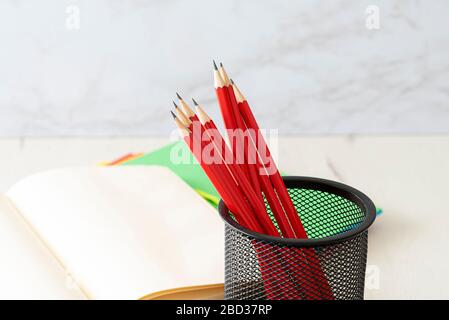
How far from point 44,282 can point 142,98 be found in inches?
20.8

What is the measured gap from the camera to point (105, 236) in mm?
618

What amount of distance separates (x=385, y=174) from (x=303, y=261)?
390mm

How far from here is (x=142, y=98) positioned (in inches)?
42.0

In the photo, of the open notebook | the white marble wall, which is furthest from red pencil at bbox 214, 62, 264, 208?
the white marble wall

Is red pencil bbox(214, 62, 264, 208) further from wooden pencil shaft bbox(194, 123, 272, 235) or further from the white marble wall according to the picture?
the white marble wall

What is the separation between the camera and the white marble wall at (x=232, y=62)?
1.00 metres

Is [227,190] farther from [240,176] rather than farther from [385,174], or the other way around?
[385,174]

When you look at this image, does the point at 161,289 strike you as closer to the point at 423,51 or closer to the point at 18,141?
the point at 18,141

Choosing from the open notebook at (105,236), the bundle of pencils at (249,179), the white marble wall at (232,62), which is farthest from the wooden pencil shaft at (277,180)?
the white marble wall at (232,62)

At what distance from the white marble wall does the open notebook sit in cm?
33

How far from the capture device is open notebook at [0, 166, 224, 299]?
0.56m

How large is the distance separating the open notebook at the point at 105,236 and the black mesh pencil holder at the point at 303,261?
2.7 inches

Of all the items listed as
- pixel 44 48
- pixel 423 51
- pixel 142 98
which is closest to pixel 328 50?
pixel 423 51

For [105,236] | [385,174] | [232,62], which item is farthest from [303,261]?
[232,62]
